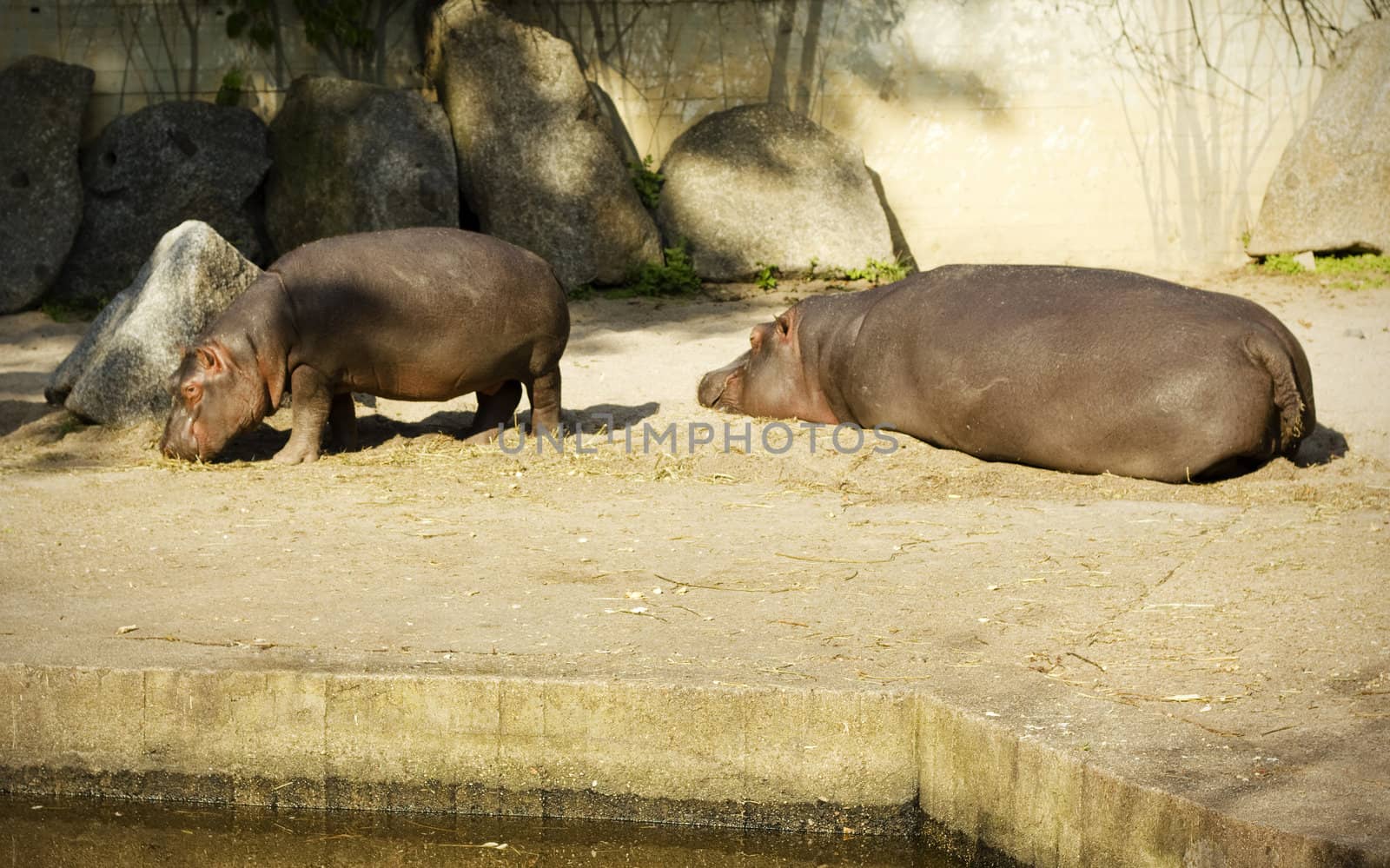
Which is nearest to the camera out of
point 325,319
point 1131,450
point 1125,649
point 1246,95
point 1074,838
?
point 1074,838

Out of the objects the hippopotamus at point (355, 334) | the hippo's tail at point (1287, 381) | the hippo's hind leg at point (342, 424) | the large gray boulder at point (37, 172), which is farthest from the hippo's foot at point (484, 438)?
the large gray boulder at point (37, 172)

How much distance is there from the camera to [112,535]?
606 centimetres

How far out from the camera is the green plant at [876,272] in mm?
12656

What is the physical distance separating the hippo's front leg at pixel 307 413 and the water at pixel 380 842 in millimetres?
3357

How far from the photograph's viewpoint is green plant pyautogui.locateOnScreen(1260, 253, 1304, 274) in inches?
496

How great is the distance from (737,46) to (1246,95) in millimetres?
4276

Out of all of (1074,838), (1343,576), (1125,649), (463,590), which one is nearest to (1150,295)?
(1343,576)

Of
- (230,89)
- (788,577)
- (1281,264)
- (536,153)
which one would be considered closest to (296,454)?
(788,577)

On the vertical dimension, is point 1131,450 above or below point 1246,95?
below

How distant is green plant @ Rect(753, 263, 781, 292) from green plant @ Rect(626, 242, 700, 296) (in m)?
0.51

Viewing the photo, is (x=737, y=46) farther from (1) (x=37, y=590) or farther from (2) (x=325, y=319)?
(1) (x=37, y=590)

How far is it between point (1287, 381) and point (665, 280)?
21.9 feet

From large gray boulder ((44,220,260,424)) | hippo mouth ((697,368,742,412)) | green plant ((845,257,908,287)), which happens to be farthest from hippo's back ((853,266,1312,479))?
green plant ((845,257,908,287))

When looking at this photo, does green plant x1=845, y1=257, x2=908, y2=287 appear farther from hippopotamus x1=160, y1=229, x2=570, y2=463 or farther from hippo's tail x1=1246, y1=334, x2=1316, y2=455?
hippo's tail x1=1246, y1=334, x2=1316, y2=455
